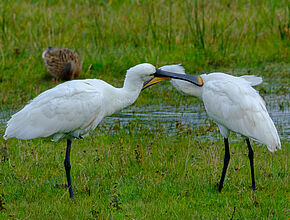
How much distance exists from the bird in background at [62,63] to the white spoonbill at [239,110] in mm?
5181

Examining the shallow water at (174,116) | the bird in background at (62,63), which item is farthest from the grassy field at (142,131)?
the bird in background at (62,63)

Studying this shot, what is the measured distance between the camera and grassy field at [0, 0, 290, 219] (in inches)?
226

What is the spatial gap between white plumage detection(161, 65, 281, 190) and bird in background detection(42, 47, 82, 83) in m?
5.18

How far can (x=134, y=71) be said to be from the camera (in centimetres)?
639

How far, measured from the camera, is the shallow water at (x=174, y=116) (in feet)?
28.9

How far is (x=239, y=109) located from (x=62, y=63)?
19.4 feet

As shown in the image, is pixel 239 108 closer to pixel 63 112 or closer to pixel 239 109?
pixel 239 109

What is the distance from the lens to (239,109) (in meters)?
6.22

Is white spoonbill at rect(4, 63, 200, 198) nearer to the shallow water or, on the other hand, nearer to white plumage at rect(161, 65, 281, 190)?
white plumage at rect(161, 65, 281, 190)

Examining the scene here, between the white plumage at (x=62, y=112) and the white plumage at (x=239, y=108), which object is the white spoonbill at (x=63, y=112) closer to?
the white plumage at (x=62, y=112)

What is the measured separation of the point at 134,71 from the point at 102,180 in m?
1.34

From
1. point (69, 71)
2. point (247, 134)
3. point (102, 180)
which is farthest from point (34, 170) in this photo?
point (69, 71)

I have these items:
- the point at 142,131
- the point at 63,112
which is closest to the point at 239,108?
the point at 63,112

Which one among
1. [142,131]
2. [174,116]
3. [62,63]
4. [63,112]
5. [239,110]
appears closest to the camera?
[63,112]
